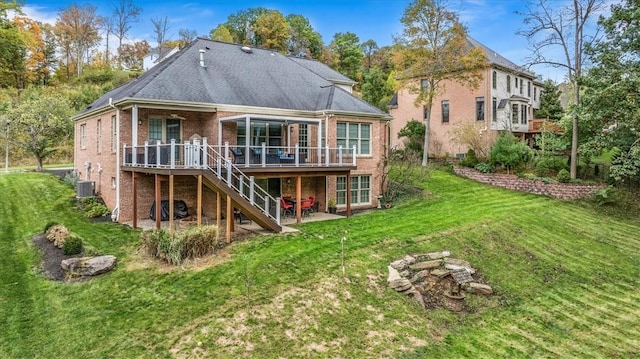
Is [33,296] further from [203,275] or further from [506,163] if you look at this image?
[506,163]

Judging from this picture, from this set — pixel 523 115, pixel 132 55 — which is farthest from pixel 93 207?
pixel 132 55

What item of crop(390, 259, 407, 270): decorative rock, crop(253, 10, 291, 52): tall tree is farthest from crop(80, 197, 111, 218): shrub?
crop(253, 10, 291, 52): tall tree

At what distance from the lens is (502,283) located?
1112 centimetres

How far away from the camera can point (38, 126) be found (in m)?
25.1

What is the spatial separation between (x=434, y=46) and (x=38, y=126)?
25549 mm

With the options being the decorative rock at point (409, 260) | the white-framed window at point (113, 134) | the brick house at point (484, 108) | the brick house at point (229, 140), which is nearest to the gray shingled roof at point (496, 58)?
the brick house at point (484, 108)

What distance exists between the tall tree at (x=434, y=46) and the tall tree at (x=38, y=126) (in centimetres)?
2272

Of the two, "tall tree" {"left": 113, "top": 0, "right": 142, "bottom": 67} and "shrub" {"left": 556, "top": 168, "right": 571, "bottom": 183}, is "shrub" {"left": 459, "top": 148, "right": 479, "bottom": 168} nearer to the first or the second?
"shrub" {"left": 556, "top": 168, "right": 571, "bottom": 183}

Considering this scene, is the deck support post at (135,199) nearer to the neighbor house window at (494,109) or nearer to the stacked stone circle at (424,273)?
the stacked stone circle at (424,273)

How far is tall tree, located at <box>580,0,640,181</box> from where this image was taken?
1853cm

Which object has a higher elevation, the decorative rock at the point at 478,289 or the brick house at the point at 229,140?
the brick house at the point at 229,140

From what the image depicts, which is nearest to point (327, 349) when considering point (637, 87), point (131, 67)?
point (637, 87)

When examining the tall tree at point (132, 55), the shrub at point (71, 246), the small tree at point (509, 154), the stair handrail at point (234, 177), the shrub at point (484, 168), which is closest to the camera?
the shrub at point (71, 246)

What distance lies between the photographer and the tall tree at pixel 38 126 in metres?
25.1
